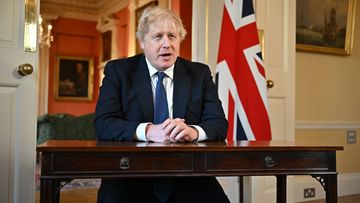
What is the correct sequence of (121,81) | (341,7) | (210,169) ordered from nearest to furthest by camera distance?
(210,169) → (121,81) → (341,7)

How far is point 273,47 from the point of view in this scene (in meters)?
3.26

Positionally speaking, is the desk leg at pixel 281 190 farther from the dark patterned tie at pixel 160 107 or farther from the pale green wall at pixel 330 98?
the pale green wall at pixel 330 98

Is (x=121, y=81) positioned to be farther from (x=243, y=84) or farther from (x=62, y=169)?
(x=243, y=84)

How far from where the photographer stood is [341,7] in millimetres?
4129

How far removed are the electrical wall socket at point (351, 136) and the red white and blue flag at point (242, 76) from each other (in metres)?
1.80

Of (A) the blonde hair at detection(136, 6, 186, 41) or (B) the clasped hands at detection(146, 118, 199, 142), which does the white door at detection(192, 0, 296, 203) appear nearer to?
(A) the blonde hair at detection(136, 6, 186, 41)

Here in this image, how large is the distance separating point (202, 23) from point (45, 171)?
86.5 inches

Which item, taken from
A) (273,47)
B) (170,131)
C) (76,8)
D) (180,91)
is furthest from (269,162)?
(76,8)

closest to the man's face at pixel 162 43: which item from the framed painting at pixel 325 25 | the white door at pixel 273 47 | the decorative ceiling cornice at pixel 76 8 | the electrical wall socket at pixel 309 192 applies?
the white door at pixel 273 47

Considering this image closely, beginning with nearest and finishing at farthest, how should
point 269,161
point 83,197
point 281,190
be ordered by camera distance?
point 269,161
point 281,190
point 83,197

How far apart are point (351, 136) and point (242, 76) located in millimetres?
1987

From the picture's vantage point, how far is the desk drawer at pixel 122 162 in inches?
57.2

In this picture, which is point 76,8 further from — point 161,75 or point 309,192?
point 161,75

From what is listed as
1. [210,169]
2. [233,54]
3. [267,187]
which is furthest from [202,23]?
[210,169]
